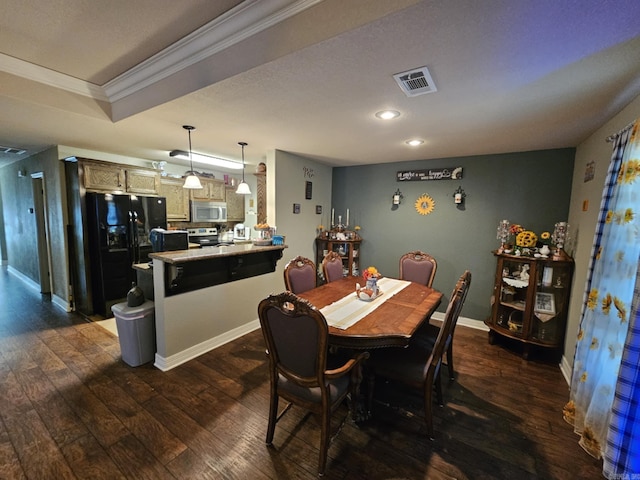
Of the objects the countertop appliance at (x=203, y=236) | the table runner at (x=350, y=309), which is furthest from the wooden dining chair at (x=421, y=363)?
the countertop appliance at (x=203, y=236)

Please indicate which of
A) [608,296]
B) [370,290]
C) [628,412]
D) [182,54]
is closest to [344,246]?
[370,290]

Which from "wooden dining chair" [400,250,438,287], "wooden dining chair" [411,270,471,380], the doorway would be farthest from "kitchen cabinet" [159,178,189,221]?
"wooden dining chair" [411,270,471,380]

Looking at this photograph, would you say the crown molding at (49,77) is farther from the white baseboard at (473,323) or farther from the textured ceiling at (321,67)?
the white baseboard at (473,323)

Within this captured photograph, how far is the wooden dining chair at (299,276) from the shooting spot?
262 cm

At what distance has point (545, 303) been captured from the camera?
2916 millimetres

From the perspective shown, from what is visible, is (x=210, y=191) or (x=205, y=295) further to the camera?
(x=210, y=191)

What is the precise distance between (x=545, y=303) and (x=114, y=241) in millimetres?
5529

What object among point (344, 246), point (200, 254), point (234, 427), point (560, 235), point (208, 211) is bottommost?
point (234, 427)

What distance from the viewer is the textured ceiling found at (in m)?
1.19

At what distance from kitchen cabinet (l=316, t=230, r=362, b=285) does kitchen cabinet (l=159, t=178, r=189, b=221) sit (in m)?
2.76

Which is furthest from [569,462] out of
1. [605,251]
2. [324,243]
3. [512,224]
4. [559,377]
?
[324,243]

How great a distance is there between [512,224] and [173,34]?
13.2 feet

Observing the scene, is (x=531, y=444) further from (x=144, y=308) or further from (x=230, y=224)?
(x=230, y=224)

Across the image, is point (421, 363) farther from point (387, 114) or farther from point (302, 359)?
point (387, 114)
